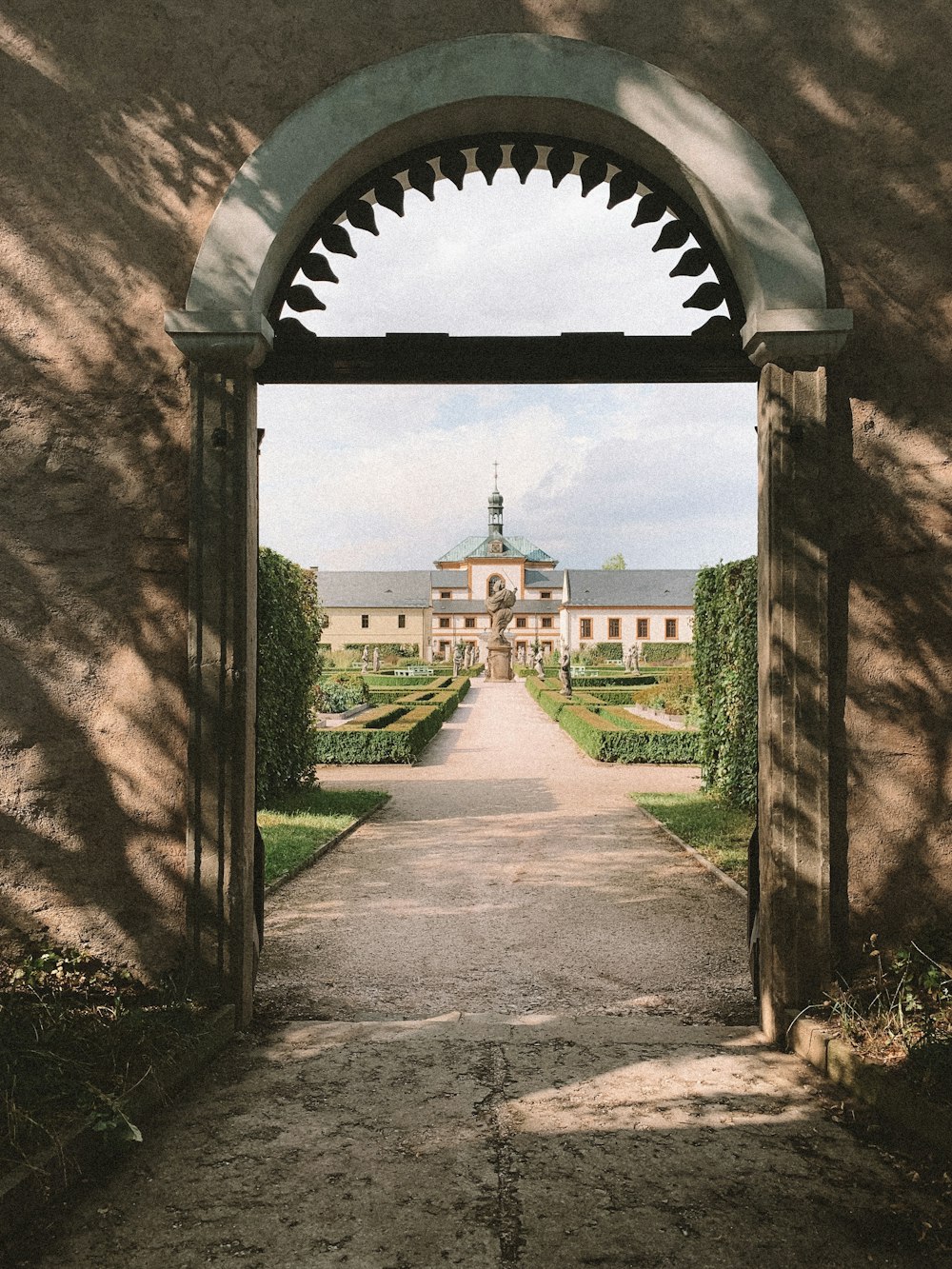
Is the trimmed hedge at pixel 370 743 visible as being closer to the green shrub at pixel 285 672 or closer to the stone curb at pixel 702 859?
the green shrub at pixel 285 672

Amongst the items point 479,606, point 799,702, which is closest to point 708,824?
point 799,702

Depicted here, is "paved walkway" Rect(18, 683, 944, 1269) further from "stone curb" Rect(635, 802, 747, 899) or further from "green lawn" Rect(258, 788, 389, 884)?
"green lawn" Rect(258, 788, 389, 884)

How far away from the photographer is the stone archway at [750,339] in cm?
338

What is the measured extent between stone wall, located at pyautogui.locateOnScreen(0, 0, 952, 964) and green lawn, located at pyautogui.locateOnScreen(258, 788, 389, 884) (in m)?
2.84

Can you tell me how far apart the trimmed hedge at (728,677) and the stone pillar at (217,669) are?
554 centimetres

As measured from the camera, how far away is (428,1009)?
153 inches

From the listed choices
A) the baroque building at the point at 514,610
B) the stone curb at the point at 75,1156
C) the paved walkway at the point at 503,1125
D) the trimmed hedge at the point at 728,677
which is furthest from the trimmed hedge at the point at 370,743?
the baroque building at the point at 514,610

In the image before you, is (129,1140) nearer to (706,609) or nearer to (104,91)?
(104,91)

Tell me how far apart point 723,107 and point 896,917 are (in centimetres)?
333

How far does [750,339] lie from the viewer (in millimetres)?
3455

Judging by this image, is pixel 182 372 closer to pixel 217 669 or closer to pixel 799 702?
pixel 217 669

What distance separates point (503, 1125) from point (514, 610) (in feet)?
248

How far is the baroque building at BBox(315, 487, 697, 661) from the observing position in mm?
67562

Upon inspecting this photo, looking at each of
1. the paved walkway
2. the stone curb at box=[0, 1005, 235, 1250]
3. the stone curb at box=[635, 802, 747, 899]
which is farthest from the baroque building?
the stone curb at box=[0, 1005, 235, 1250]
